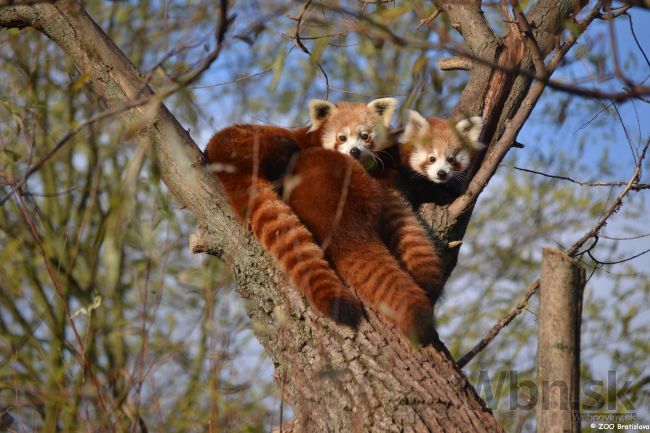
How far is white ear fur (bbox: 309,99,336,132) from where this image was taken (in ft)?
16.6

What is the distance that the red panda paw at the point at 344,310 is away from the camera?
2.76 m

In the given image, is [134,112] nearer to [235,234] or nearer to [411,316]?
[235,234]

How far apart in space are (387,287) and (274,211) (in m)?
0.65

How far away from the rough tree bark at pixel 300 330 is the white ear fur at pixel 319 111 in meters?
1.76

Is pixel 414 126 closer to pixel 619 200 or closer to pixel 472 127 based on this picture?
pixel 472 127

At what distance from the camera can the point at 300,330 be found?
2.90 m

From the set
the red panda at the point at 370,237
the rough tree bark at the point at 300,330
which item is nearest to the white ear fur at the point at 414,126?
the red panda at the point at 370,237

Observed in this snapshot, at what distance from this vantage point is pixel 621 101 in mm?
1326

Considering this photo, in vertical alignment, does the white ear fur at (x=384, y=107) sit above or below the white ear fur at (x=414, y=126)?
above

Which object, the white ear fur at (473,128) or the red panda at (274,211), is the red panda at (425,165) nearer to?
the white ear fur at (473,128)

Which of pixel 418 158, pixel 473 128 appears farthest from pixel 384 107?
pixel 473 128

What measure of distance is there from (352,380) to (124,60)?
190 cm

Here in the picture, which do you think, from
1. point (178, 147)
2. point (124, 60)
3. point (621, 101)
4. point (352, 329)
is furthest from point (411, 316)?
point (124, 60)

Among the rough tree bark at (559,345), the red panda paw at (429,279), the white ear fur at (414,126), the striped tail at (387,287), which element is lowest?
the rough tree bark at (559,345)
